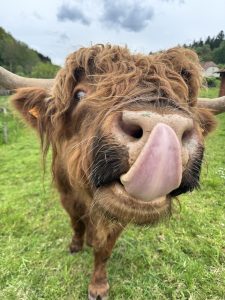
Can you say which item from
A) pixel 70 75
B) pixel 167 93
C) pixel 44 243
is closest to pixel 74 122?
pixel 70 75

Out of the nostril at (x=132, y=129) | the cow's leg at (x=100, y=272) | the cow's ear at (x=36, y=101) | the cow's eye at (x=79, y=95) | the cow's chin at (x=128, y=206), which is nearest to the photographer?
the nostril at (x=132, y=129)

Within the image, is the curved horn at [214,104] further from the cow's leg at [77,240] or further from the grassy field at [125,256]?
the cow's leg at [77,240]

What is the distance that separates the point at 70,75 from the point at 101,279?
1.94m

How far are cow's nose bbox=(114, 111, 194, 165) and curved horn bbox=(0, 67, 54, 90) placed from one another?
170cm

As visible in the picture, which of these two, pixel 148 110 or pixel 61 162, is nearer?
pixel 148 110

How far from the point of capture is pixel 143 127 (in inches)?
58.4

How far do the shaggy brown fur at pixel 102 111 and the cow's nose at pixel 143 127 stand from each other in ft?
0.18

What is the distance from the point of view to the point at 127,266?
3.46 meters

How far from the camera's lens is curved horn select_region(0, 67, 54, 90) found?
10.3ft

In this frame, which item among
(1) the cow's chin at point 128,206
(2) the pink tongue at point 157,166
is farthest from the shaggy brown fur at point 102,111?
(2) the pink tongue at point 157,166

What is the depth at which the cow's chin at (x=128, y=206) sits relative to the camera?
1.69m

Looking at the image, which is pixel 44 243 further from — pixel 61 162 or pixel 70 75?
pixel 70 75

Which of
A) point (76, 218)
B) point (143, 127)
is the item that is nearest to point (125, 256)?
point (76, 218)

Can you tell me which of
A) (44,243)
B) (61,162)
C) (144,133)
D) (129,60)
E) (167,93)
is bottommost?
(44,243)
